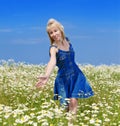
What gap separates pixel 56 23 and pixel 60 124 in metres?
2.25

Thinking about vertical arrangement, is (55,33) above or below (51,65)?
above

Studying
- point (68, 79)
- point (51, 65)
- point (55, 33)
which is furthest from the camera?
point (68, 79)

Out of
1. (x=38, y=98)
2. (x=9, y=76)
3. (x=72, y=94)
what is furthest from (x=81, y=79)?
(x=9, y=76)

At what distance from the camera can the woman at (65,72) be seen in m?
7.68

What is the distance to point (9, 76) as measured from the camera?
12.9 metres

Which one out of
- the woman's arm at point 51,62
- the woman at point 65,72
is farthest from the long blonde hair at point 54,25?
the woman's arm at point 51,62

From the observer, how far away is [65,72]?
25.7ft

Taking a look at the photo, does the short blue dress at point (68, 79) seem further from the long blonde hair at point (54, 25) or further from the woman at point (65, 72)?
the long blonde hair at point (54, 25)

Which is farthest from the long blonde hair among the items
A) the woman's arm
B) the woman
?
the woman's arm

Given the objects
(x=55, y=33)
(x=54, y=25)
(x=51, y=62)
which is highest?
(x=54, y=25)

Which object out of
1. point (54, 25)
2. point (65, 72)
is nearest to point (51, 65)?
point (65, 72)

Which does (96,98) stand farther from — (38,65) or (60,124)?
(38,65)

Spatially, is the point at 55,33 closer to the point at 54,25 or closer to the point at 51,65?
the point at 54,25

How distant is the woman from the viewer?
7.68 metres
